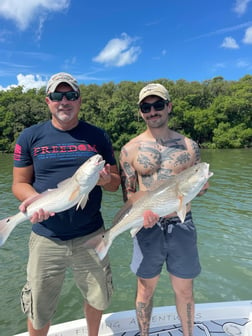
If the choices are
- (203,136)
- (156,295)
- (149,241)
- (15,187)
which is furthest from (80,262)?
(203,136)

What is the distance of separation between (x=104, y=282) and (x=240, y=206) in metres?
10.8

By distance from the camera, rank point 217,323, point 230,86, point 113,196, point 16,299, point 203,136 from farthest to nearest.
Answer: point 230,86 < point 203,136 < point 113,196 < point 16,299 < point 217,323

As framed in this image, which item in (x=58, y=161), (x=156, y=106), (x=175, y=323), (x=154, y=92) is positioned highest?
(x=154, y=92)

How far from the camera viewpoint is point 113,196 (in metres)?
15.1

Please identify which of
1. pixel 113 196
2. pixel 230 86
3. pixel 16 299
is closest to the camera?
pixel 16 299

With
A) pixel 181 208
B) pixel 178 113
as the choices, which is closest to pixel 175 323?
pixel 181 208

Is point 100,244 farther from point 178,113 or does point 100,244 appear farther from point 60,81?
point 178,113

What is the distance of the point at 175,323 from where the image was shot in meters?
3.88

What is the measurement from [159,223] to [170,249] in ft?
1.06

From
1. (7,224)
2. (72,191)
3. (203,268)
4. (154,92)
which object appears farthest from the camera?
(203,268)

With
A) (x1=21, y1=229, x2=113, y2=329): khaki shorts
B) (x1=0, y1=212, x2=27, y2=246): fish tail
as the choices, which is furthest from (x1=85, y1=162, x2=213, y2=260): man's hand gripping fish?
(x1=0, y1=212, x2=27, y2=246): fish tail

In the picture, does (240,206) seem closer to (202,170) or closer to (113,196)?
(113,196)

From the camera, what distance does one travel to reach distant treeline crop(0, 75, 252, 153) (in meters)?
54.8

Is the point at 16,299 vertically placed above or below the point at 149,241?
below
